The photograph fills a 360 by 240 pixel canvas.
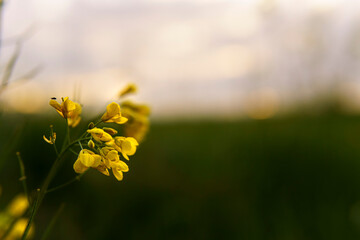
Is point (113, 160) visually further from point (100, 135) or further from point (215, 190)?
point (215, 190)

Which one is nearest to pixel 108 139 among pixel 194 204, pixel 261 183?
pixel 194 204

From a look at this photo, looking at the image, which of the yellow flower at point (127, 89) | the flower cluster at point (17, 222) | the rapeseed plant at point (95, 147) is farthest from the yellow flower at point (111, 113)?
the flower cluster at point (17, 222)

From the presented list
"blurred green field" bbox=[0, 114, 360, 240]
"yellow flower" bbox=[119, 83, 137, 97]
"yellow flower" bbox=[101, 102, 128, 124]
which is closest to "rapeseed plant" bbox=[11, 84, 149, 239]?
"yellow flower" bbox=[101, 102, 128, 124]

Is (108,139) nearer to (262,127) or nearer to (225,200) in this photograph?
(225,200)

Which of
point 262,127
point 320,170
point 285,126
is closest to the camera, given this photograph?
point 320,170

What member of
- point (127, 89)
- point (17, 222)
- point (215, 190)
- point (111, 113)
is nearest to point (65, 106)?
point (111, 113)

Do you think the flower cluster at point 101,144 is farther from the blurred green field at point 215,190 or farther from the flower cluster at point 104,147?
the blurred green field at point 215,190

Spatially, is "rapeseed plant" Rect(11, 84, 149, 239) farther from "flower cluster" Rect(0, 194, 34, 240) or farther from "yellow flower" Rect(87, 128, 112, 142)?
"flower cluster" Rect(0, 194, 34, 240)
